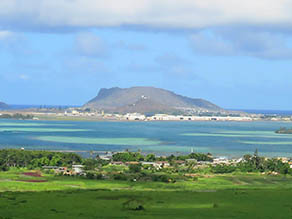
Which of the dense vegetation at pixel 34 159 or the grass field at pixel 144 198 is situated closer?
the grass field at pixel 144 198

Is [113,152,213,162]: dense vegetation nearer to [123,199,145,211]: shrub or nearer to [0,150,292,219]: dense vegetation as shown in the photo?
[0,150,292,219]: dense vegetation

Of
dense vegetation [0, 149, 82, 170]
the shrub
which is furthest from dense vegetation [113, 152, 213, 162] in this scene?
the shrub

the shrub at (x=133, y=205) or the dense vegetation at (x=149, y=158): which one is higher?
→ the dense vegetation at (x=149, y=158)

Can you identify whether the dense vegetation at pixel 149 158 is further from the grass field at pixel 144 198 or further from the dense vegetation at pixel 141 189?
the grass field at pixel 144 198

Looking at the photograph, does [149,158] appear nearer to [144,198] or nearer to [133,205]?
[144,198]

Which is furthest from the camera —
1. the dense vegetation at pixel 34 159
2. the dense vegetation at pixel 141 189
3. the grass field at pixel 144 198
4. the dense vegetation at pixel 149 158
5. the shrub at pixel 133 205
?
the dense vegetation at pixel 149 158

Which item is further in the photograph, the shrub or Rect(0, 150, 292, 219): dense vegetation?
the shrub

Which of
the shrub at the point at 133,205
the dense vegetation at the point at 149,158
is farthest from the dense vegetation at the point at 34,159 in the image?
the shrub at the point at 133,205

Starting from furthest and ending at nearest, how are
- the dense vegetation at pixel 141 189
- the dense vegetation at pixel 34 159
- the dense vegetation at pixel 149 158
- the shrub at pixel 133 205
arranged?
the dense vegetation at pixel 149 158, the dense vegetation at pixel 34 159, the shrub at pixel 133 205, the dense vegetation at pixel 141 189

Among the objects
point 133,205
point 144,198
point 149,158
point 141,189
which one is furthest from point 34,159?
point 133,205
